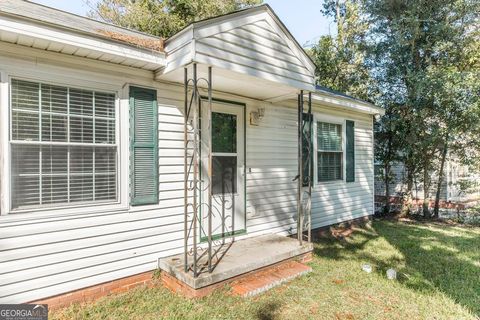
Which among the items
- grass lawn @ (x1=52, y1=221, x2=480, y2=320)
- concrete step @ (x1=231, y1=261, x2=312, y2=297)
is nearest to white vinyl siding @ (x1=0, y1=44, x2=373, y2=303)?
grass lawn @ (x1=52, y1=221, x2=480, y2=320)

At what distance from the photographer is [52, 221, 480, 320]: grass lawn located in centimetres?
295

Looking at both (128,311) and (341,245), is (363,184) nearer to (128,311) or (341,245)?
(341,245)

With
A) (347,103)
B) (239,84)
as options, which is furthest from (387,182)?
(239,84)

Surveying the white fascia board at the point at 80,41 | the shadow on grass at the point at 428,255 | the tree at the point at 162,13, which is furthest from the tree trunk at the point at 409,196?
the tree at the point at 162,13

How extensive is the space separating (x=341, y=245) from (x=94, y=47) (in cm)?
512

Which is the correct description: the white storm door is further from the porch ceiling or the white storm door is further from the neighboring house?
the neighboring house

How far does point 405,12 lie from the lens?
8.16 m

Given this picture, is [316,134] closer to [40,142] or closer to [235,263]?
[235,263]

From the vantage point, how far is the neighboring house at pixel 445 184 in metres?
8.46

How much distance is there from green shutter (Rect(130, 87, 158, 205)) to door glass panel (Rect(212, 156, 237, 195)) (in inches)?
40.0

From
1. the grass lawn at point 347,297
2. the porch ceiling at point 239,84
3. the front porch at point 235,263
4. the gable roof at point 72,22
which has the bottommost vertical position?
the grass lawn at point 347,297

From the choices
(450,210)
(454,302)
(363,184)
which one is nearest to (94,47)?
(454,302)

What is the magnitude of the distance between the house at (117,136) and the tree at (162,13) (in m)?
9.99

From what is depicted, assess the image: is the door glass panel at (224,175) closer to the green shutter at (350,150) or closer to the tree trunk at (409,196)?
the green shutter at (350,150)
